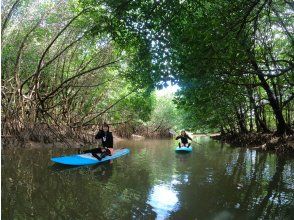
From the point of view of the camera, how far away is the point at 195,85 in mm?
9398

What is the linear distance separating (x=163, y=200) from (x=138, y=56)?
9.72 ft

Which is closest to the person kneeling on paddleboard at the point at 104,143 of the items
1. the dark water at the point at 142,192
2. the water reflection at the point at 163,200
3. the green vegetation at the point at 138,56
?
the dark water at the point at 142,192

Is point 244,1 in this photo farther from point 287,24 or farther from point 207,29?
point 287,24

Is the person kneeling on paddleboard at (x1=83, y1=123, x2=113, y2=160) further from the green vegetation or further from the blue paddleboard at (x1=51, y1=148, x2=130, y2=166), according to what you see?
the green vegetation

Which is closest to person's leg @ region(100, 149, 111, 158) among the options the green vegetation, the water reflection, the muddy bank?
the green vegetation

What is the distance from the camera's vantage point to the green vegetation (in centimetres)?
649

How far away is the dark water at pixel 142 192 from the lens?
5.03m

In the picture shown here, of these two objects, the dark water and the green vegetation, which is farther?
the green vegetation

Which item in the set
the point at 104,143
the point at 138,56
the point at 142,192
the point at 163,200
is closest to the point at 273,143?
the point at 104,143

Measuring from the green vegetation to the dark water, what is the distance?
7.40ft

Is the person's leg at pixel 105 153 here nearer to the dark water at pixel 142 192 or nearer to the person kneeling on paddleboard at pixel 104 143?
the person kneeling on paddleboard at pixel 104 143

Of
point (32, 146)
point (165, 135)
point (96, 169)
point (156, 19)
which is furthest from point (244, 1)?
point (165, 135)

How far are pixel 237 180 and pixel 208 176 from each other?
2.37 feet

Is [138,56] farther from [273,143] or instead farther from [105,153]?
[273,143]
